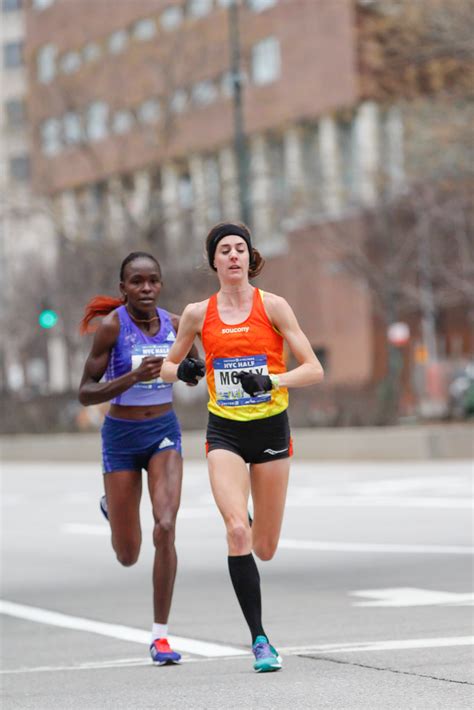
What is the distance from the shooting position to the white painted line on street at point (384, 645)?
29.1 ft

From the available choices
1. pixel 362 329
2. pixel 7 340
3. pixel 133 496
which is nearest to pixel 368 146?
pixel 362 329

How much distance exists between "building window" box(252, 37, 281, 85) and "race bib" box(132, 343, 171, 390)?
5135cm

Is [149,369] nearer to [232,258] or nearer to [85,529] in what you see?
[232,258]

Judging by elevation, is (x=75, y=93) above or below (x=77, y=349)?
above

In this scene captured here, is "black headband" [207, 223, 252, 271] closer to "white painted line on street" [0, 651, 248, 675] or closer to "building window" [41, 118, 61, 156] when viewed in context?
"white painted line on street" [0, 651, 248, 675]

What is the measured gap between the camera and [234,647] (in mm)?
9398

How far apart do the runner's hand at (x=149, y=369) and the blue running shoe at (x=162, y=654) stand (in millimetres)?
1350

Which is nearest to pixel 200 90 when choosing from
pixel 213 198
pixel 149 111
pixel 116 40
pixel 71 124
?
pixel 213 198

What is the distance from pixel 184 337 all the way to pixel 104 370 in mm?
941

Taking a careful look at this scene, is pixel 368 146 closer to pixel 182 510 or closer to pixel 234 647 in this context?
pixel 182 510

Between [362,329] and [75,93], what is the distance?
13.3 m

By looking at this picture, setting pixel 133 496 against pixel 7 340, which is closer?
pixel 133 496

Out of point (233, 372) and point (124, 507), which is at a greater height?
point (233, 372)

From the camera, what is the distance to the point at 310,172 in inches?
1938
